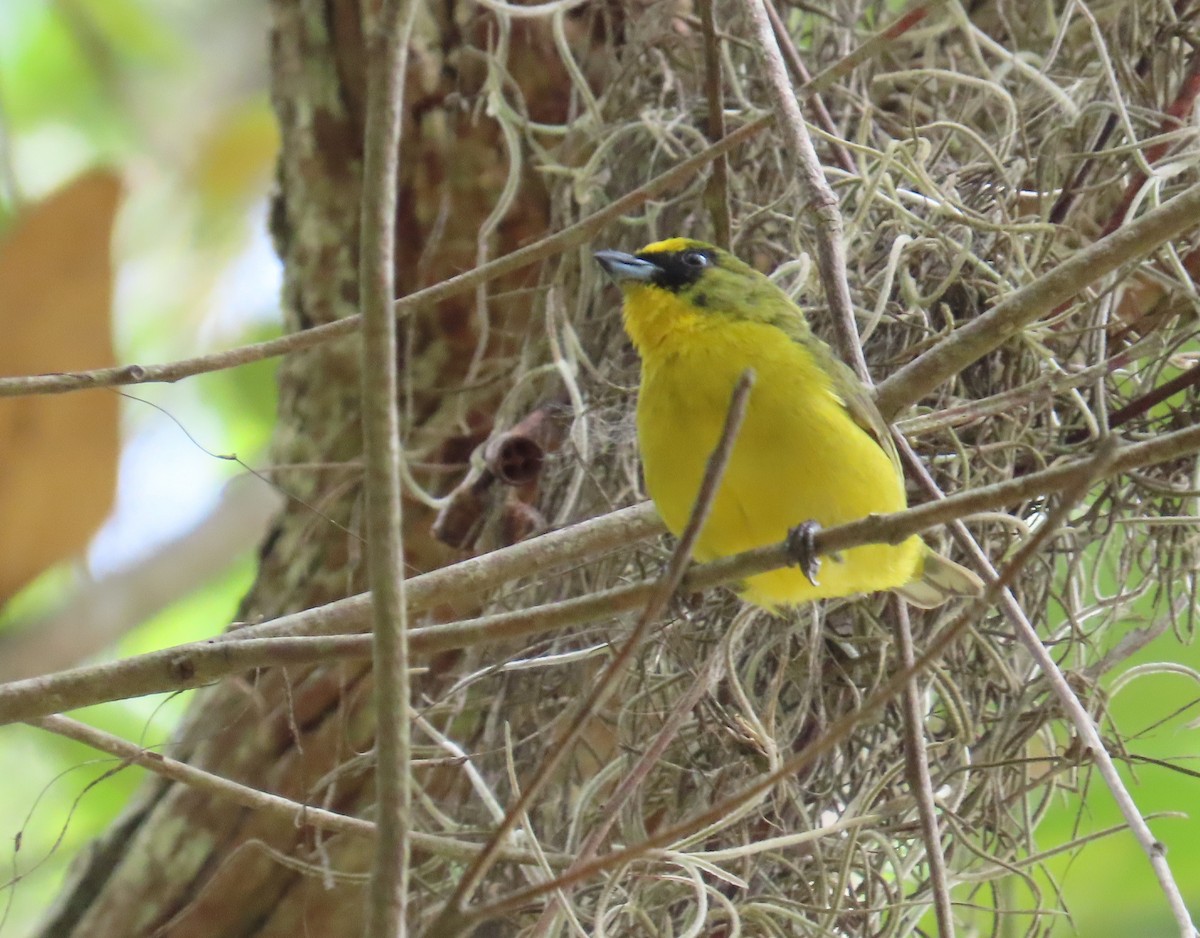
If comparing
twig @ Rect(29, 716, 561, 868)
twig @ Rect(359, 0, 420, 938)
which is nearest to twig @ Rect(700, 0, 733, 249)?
twig @ Rect(29, 716, 561, 868)

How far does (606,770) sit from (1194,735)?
2.22 meters

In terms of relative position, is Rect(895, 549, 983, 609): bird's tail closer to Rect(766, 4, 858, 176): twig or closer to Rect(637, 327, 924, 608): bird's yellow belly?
Rect(637, 327, 924, 608): bird's yellow belly

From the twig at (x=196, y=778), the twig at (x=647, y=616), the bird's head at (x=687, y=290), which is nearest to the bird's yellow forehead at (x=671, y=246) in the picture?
the bird's head at (x=687, y=290)

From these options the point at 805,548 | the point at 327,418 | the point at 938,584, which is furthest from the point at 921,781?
the point at 327,418

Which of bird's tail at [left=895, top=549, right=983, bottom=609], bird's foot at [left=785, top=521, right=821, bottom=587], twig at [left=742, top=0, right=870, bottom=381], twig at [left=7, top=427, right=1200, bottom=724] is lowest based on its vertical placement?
bird's tail at [left=895, top=549, right=983, bottom=609]

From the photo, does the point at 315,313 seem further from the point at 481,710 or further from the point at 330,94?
the point at 481,710

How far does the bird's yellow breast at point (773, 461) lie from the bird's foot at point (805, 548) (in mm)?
64

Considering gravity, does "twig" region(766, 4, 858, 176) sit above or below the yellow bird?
above

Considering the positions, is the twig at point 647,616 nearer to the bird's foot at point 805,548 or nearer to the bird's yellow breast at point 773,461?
the bird's foot at point 805,548

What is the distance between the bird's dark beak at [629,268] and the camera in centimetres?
267

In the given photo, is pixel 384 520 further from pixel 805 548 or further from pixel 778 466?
pixel 778 466

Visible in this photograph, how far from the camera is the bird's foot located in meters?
1.66

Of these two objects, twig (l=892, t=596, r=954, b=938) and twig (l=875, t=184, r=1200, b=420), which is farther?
twig (l=892, t=596, r=954, b=938)

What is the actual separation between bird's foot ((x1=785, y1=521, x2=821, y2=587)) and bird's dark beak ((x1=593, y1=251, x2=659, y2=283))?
0.68 meters
